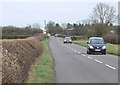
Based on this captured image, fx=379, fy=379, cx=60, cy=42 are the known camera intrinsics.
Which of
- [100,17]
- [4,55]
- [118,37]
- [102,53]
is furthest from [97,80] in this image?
[100,17]

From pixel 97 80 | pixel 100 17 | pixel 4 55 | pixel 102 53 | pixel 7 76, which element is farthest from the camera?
pixel 100 17

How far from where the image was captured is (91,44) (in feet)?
127

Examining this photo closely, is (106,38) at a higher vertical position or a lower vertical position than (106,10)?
lower

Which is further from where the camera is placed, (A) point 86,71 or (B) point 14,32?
(B) point 14,32

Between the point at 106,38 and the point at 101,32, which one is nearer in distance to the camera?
the point at 106,38

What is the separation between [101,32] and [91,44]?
55.2 metres

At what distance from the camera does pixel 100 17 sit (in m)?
117

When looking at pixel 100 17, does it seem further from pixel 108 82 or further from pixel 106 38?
pixel 108 82

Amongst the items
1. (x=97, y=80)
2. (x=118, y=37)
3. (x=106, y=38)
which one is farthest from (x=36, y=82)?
(x=106, y=38)

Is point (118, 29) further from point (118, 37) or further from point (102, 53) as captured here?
point (102, 53)

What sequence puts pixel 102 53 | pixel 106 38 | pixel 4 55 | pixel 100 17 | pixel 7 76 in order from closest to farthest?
pixel 7 76 < pixel 4 55 < pixel 102 53 < pixel 106 38 < pixel 100 17

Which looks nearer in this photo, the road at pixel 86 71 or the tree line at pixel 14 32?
the road at pixel 86 71

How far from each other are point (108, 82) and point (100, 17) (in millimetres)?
103459

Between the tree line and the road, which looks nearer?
the road
